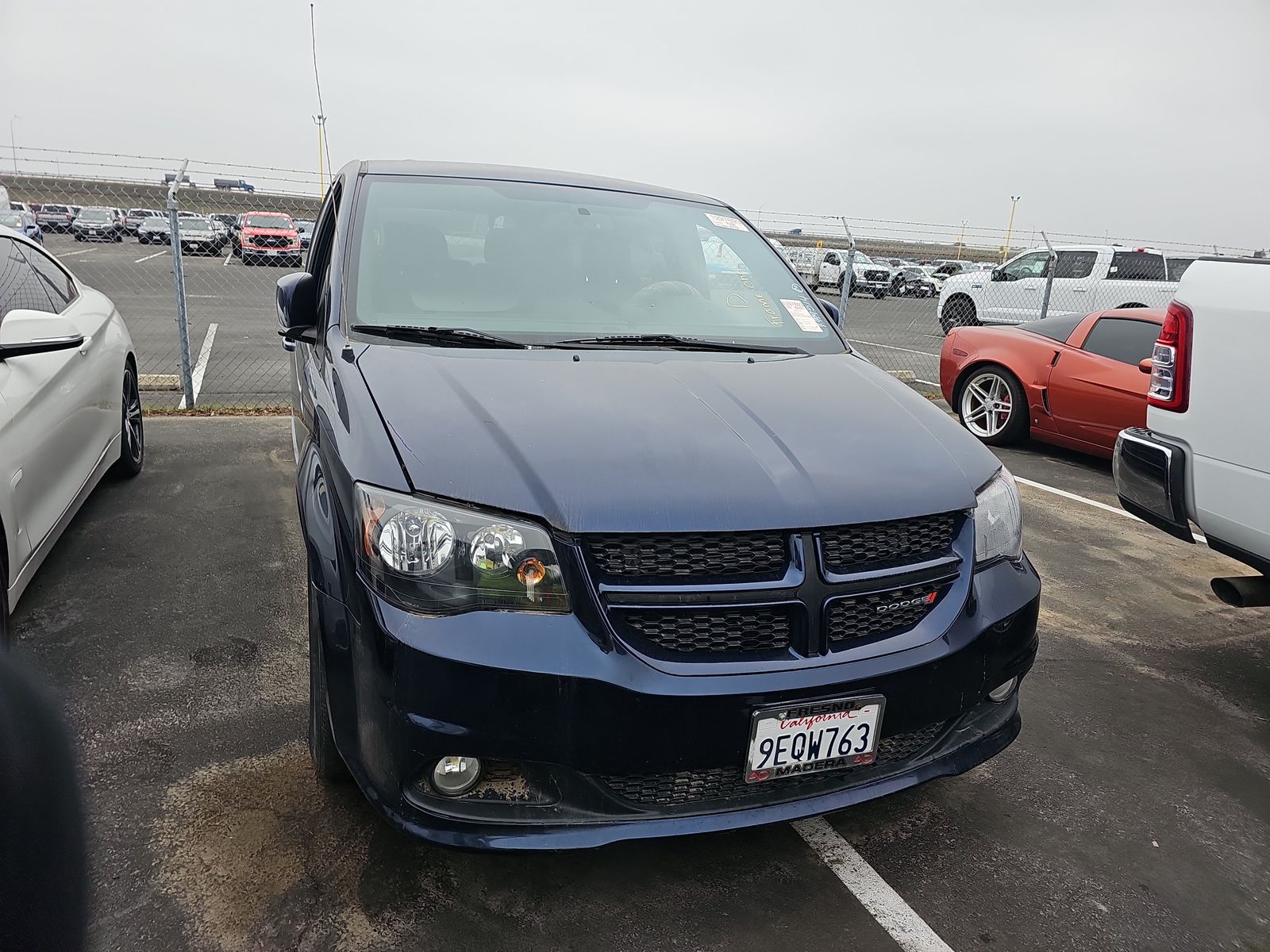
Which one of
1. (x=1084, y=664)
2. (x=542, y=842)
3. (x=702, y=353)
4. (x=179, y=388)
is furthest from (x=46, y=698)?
(x=179, y=388)

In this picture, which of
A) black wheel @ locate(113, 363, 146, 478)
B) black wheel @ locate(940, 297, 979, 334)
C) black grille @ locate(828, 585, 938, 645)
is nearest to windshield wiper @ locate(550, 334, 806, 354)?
black grille @ locate(828, 585, 938, 645)

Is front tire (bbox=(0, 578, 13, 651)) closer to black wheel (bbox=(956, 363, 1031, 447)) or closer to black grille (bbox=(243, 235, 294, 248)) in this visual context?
black wheel (bbox=(956, 363, 1031, 447))

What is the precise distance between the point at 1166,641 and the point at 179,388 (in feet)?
23.9

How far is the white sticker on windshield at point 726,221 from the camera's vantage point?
360cm

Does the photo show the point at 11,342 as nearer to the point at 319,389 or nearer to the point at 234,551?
the point at 319,389

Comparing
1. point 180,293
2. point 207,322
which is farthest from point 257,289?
point 180,293

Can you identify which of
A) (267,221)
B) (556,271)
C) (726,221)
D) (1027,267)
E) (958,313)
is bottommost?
(958,313)

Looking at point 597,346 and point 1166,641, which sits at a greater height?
point 597,346

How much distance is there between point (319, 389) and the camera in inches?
99.8

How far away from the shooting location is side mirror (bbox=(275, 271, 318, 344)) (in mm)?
2916

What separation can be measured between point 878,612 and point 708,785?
539mm

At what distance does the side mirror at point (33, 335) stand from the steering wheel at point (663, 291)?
73.7 inches

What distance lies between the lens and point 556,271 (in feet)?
9.75

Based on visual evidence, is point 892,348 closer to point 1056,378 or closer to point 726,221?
point 1056,378
